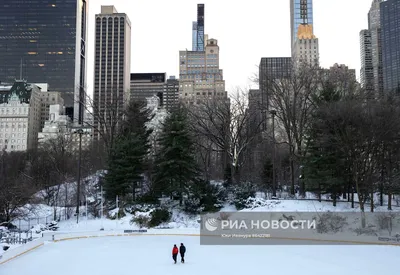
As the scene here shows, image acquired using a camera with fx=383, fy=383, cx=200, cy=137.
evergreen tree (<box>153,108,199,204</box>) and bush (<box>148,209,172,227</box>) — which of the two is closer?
bush (<box>148,209,172,227</box>)

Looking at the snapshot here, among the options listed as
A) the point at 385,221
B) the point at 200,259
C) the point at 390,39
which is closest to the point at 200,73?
the point at 390,39

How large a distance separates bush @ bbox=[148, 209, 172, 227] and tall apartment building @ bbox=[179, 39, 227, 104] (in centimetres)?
12344

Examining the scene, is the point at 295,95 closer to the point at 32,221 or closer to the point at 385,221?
the point at 385,221

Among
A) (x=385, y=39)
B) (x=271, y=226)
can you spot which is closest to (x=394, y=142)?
(x=271, y=226)

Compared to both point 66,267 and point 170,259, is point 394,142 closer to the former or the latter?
point 170,259

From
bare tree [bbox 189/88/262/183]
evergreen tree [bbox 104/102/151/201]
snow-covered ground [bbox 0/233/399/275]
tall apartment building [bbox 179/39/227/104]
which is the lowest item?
snow-covered ground [bbox 0/233/399/275]

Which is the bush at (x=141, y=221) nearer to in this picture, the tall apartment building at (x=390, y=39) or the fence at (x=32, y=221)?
the fence at (x=32, y=221)

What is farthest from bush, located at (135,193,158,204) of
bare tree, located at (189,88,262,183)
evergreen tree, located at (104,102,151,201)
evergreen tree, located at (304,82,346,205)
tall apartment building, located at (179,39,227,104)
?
tall apartment building, located at (179,39,227,104)

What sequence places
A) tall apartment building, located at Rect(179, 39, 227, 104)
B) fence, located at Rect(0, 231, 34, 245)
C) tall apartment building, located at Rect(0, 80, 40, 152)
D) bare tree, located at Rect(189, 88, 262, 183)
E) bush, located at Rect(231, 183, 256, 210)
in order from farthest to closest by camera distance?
A: tall apartment building, located at Rect(179, 39, 227, 104) → tall apartment building, located at Rect(0, 80, 40, 152) → bare tree, located at Rect(189, 88, 262, 183) → bush, located at Rect(231, 183, 256, 210) → fence, located at Rect(0, 231, 34, 245)

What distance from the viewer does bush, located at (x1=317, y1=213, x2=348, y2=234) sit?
2691 centimetres

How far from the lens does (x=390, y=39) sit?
187750 millimetres

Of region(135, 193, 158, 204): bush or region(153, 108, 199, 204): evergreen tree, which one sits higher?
region(153, 108, 199, 204): evergreen tree

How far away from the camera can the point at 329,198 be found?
36.3m

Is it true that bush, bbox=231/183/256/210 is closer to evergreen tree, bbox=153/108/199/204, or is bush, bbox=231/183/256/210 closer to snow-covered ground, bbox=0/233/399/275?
evergreen tree, bbox=153/108/199/204
